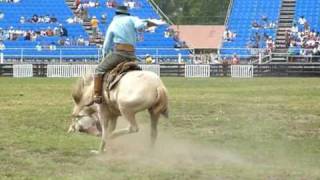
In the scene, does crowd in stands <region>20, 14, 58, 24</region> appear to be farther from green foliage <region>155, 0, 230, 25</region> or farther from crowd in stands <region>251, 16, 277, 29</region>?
→ green foliage <region>155, 0, 230, 25</region>

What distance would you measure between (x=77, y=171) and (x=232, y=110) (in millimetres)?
9512

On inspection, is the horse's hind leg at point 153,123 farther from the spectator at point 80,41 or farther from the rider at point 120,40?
the spectator at point 80,41

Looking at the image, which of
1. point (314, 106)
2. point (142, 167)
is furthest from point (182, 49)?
point (142, 167)

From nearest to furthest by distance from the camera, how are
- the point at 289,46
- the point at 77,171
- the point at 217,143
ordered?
the point at 77,171 → the point at 217,143 → the point at 289,46

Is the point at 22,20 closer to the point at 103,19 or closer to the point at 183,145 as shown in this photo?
the point at 103,19

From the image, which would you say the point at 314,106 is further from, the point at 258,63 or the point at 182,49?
the point at 182,49

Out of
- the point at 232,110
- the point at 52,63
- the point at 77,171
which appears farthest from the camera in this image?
the point at 52,63

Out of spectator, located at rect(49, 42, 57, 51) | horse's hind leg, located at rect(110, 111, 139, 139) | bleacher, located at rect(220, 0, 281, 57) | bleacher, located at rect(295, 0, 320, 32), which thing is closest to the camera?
horse's hind leg, located at rect(110, 111, 139, 139)

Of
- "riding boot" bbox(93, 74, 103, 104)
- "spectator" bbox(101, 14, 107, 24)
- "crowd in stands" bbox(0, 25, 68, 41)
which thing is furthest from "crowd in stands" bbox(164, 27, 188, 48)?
"riding boot" bbox(93, 74, 103, 104)

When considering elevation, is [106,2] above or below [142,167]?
above

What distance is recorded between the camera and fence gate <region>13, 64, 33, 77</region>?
38969 mm

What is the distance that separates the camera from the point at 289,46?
1751 inches

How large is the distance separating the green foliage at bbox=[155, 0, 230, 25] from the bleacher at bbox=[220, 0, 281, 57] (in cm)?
2101

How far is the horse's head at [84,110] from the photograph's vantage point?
12.0m
